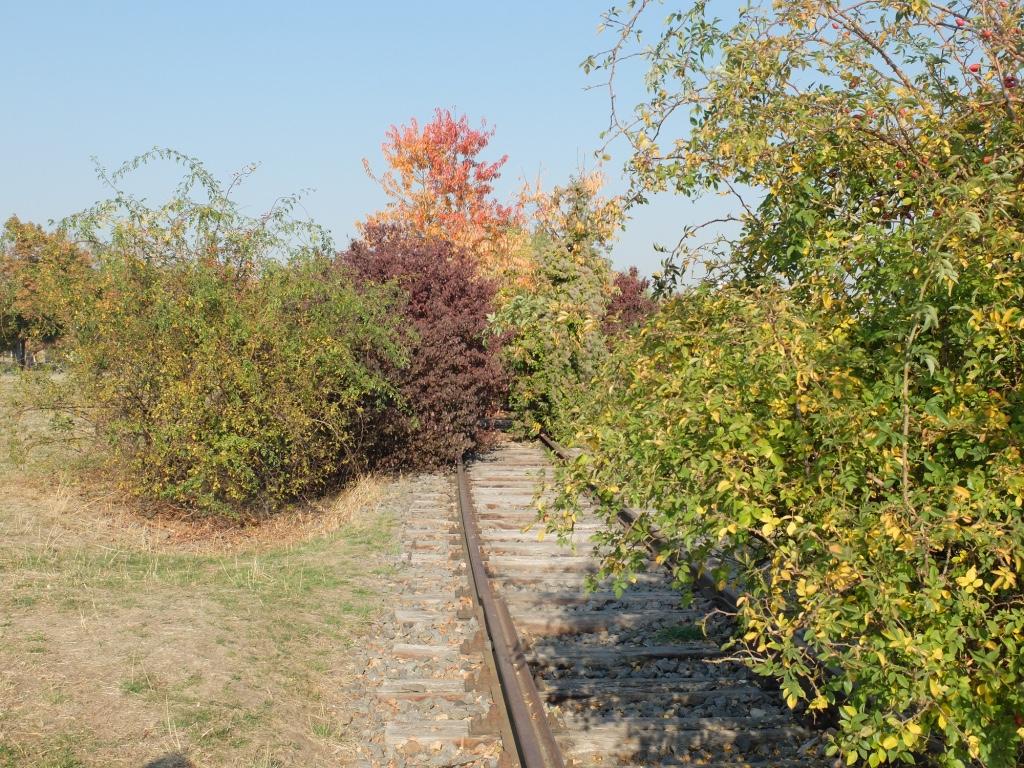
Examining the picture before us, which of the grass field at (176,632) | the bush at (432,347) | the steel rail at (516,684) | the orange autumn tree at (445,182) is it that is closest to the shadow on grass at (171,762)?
the grass field at (176,632)

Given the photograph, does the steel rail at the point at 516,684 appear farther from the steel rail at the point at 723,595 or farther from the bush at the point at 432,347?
the bush at the point at 432,347

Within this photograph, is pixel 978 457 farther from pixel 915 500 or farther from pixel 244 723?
pixel 244 723

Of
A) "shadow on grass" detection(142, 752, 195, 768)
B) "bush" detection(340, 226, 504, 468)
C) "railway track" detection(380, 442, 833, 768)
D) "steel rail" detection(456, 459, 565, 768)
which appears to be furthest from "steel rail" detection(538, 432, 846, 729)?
"bush" detection(340, 226, 504, 468)

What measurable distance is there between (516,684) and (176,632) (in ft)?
9.28

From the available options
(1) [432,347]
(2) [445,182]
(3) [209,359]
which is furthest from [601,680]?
(2) [445,182]

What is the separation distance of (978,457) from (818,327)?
74 centimetres

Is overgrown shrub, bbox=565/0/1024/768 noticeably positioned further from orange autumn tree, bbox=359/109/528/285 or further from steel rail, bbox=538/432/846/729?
orange autumn tree, bbox=359/109/528/285

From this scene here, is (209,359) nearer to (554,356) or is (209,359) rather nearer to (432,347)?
(432,347)

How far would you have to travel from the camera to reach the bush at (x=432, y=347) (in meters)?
13.3

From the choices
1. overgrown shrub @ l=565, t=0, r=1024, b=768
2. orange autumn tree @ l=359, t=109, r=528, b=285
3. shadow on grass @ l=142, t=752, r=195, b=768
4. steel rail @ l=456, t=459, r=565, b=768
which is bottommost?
shadow on grass @ l=142, t=752, r=195, b=768

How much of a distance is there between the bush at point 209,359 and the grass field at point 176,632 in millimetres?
717

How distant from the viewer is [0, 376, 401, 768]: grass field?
197 inches

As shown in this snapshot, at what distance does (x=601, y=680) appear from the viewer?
5.96 m

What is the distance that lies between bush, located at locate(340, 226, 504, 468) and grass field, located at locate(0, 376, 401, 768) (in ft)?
9.07
